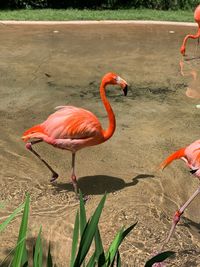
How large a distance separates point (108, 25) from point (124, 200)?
6.95 m

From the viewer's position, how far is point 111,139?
4926 millimetres

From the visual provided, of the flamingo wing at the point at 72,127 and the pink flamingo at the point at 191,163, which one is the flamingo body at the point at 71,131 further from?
the pink flamingo at the point at 191,163

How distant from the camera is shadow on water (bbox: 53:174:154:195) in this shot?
13.0ft

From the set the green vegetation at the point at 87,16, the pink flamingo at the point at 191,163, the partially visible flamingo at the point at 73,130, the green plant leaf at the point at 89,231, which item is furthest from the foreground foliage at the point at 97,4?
the green plant leaf at the point at 89,231

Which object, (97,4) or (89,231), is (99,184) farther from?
(97,4)

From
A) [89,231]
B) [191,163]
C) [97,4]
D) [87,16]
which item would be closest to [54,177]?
[191,163]

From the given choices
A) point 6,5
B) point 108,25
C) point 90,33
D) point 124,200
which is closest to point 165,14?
point 108,25

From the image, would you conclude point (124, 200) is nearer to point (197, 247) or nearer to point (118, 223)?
point (118, 223)

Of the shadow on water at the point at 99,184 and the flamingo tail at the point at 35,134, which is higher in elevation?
the flamingo tail at the point at 35,134

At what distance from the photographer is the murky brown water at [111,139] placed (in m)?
3.41

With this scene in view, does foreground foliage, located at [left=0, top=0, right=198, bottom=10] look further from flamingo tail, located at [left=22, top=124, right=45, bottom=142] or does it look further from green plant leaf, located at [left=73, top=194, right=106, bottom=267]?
green plant leaf, located at [left=73, top=194, right=106, bottom=267]

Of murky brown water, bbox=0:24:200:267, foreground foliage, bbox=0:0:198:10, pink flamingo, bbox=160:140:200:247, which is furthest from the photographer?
foreground foliage, bbox=0:0:198:10

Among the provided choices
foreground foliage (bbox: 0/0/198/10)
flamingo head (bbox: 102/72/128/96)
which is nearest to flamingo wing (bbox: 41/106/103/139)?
flamingo head (bbox: 102/72/128/96)

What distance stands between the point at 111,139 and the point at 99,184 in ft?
3.18
